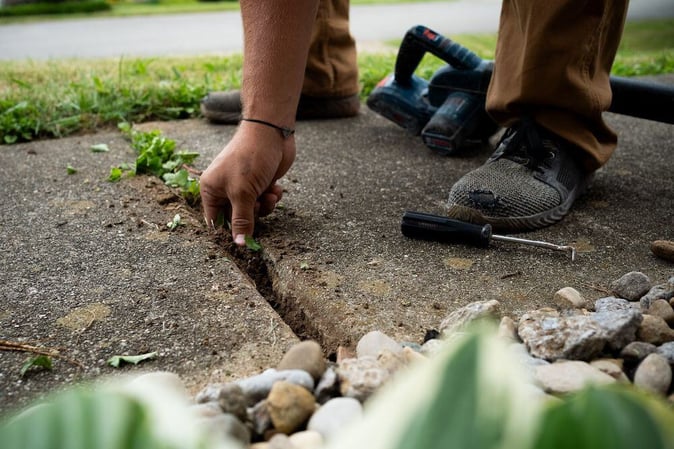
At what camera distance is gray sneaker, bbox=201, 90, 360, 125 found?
8.39ft

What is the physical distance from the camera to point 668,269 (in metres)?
1.46

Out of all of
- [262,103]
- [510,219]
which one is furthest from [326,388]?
[510,219]

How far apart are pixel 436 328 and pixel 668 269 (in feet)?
1.91

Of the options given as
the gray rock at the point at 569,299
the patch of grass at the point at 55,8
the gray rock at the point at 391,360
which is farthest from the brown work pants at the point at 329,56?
the patch of grass at the point at 55,8

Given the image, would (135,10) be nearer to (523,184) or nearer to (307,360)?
(523,184)

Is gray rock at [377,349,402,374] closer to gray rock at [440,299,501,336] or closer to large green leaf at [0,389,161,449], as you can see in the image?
gray rock at [440,299,501,336]

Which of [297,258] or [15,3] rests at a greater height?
[297,258]

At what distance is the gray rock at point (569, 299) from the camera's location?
4.28 feet

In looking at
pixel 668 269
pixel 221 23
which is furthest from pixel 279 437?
pixel 221 23

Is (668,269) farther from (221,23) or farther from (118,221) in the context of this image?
(221,23)

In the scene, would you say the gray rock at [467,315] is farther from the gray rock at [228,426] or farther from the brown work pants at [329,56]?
the brown work pants at [329,56]

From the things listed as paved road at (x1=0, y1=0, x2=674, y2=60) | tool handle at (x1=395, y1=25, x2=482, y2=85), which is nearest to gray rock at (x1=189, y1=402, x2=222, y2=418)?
tool handle at (x1=395, y1=25, x2=482, y2=85)

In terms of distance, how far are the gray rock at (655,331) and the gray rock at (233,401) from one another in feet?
2.19

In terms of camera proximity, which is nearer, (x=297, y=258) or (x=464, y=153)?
(x=297, y=258)
